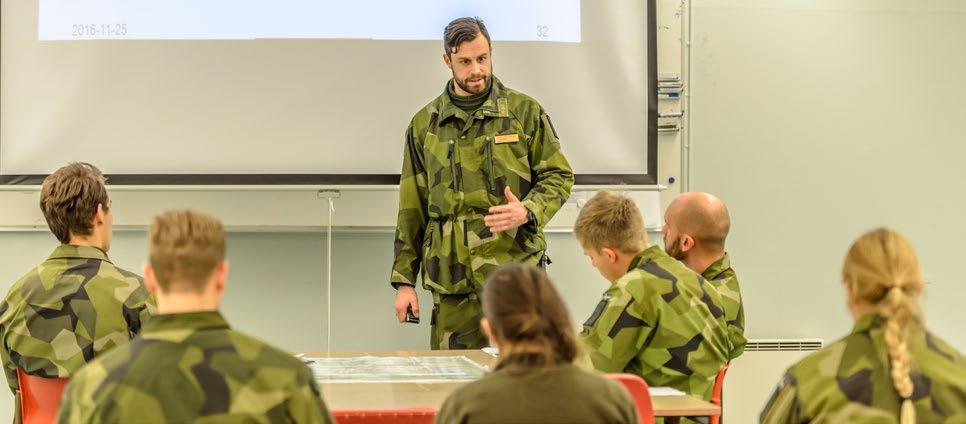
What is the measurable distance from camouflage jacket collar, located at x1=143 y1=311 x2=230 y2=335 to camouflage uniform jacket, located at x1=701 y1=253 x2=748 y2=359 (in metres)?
1.90

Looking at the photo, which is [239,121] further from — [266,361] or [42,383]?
[266,361]

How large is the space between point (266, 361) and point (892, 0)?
3931 millimetres

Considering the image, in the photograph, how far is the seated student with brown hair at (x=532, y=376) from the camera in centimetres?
165

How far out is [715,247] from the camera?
341cm

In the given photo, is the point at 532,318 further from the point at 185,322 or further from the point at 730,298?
the point at 730,298

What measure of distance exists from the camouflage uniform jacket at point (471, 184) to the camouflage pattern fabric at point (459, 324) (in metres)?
0.04

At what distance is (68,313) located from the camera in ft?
8.51

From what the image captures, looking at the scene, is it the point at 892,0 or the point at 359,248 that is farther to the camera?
the point at 892,0

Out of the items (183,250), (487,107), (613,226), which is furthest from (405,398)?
(487,107)

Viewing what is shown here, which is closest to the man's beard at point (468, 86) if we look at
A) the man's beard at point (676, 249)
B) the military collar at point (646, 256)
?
the man's beard at point (676, 249)

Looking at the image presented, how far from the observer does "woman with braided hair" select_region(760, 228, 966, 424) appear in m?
1.73

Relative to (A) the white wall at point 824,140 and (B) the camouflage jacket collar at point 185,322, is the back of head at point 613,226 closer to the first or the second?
(B) the camouflage jacket collar at point 185,322

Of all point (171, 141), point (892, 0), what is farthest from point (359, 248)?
point (892, 0)

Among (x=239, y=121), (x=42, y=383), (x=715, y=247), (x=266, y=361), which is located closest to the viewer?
Answer: (x=266, y=361)
